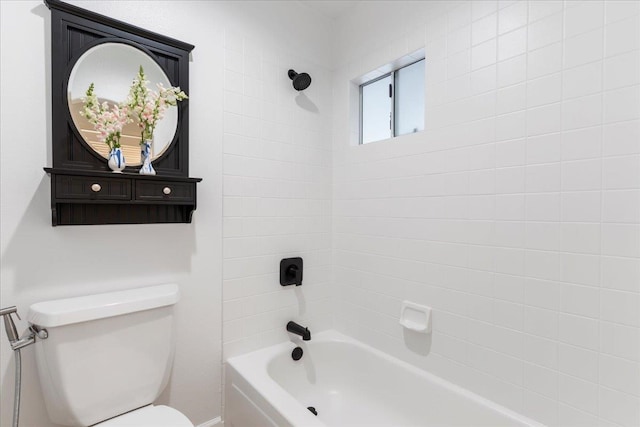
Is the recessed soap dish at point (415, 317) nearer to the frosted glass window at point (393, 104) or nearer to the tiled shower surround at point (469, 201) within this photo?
the tiled shower surround at point (469, 201)

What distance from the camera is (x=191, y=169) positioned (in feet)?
5.39

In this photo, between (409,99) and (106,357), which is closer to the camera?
(106,357)

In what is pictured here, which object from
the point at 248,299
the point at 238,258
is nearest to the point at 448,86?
the point at 238,258

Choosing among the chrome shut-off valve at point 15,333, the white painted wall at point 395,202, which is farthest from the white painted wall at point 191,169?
the chrome shut-off valve at point 15,333

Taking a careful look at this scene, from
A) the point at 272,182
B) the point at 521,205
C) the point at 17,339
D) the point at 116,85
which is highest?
the point at 116,85

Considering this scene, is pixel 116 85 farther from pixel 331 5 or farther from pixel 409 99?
pixel 409 99

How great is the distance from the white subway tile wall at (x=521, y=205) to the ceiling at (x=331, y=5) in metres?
0.20

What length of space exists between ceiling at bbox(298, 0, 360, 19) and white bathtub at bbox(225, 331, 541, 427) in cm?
209

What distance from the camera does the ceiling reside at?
2051 mm

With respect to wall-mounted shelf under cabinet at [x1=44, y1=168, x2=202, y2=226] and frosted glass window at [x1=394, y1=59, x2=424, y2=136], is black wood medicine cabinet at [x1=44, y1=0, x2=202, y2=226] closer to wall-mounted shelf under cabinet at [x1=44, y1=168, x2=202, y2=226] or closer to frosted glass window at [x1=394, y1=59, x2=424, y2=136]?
wall-mounted shelf under cabinet at [x1=44, y1=168, x2=202, y2=226]

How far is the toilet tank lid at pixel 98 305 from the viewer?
1.16 meters

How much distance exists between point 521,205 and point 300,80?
1.34 meters

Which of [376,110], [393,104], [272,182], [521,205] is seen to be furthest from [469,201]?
[272,182]

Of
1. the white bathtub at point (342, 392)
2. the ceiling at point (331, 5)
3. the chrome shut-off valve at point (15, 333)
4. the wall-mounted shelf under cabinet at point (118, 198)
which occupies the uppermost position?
the ceiling at point (331, 5)
